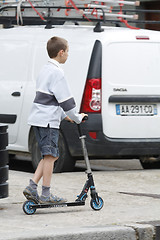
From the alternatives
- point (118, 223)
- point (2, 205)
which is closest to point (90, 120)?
point (2, 205)

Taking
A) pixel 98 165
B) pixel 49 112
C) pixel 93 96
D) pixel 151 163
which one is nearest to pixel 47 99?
pixel 49 112

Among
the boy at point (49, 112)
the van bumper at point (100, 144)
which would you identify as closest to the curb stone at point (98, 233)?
the boy at point (49, 112)

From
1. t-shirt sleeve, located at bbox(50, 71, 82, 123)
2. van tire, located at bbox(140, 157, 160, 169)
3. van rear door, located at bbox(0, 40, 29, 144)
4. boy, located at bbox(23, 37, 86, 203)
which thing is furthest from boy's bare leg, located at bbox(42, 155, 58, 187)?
van tire, located at bbox(140, 157, 160, 169)

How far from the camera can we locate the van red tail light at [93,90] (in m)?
9.92

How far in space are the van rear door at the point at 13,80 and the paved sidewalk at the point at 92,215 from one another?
1.21m

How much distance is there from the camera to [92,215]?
7.31 metres

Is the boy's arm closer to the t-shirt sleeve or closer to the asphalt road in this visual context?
the t-shirt sleeve

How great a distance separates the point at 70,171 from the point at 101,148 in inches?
22.1

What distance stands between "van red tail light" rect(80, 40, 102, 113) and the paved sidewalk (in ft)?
2.76

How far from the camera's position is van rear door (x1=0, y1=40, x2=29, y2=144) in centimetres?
1067

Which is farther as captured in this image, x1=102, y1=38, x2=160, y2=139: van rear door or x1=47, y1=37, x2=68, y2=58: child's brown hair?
x1=102, y1=38, x2=160, y2=139: van rear door

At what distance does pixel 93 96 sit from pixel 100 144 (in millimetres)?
590

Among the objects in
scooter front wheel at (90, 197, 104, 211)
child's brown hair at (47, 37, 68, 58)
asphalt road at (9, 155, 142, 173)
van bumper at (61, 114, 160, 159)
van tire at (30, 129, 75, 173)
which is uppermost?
child's brown hair at (47, 37, 68, 58)

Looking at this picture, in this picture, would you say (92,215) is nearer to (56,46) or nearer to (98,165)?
(56,46)
